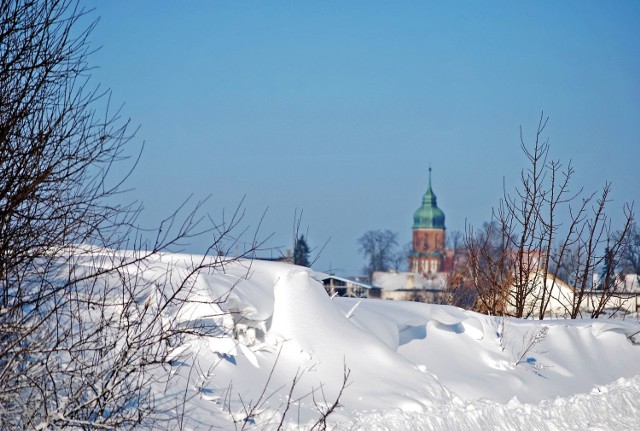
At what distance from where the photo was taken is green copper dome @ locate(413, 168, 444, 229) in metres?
152

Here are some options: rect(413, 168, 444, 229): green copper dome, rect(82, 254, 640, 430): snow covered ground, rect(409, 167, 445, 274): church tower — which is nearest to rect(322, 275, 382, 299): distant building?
rect(82, 254, 640, 430): snow covered ground

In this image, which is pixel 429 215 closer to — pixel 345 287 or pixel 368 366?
pixel 345 287

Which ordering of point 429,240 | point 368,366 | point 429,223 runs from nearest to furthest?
point 368,366 → point 429,240 → point 429,223

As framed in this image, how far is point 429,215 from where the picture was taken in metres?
152

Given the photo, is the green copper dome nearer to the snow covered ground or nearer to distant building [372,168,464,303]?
distant building [372,168,464,303]

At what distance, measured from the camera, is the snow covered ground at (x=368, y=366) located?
696 centimetres

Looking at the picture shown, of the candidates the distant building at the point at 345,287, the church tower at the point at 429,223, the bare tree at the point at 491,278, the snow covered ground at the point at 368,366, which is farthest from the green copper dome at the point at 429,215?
the snow covered ground at the point at 368,366

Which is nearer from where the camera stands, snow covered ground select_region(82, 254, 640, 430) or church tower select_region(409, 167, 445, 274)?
snow covered ground select_region(82, 254, 640, 430)

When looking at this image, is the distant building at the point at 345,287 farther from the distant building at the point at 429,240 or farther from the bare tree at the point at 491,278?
the distant building at the point at 429,240

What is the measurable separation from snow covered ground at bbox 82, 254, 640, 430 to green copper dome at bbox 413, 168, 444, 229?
461ft

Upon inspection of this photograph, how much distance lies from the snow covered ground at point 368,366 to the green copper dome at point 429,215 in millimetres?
140503

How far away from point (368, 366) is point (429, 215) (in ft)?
474

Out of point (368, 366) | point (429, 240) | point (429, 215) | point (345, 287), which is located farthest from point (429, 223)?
point (368, 366)

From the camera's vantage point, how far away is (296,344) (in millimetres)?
8055
